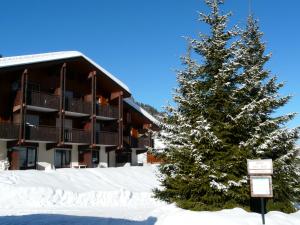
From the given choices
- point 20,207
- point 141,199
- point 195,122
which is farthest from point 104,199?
point 195,122

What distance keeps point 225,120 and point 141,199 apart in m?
9.77

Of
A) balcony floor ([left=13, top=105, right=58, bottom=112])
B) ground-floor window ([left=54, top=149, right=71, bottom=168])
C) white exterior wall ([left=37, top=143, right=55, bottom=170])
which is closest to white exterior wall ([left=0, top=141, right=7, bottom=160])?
balcony floor ([left=13, top=105, right=58, bottom=112])

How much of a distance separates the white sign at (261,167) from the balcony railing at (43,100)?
2126 centimetres

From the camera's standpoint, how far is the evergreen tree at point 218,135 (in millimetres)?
16266

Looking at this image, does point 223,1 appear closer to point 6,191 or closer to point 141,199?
point 141,199

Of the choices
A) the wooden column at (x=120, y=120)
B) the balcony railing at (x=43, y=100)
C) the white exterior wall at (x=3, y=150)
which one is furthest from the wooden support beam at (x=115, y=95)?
the white exterior wall at (x=3, y=150)

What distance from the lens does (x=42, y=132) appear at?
31.0 m

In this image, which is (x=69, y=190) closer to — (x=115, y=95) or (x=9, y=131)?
(x=9, y=131)

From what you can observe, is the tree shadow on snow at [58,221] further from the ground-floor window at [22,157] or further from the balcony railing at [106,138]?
the balcony railing at [106,138]

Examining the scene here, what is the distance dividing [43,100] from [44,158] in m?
4.76

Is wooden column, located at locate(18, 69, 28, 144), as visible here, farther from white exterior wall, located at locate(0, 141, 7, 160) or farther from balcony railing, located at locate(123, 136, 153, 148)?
balcony railing, located at locate(123, 136, 153, 148)

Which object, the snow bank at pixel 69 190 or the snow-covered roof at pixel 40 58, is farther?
the snow-covered roof at pixel 40 58

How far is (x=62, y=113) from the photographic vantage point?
32938mm

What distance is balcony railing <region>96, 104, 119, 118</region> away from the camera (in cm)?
3684
